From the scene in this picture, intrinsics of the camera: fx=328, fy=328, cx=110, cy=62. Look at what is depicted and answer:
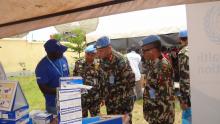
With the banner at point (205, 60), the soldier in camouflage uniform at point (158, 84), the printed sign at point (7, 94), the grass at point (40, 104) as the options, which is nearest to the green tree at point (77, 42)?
the grass at point (40, 104)

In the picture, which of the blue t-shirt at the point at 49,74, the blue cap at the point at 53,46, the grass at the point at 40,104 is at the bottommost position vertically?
the grass at the point at 40,104

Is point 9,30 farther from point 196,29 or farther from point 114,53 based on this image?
point 114,53

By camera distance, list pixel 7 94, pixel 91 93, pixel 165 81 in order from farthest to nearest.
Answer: pixel 91 93 < pixel 165 81 < pixel 7 94

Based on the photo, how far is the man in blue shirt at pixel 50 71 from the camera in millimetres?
4387

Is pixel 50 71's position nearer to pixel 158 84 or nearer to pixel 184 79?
pixel 158 84

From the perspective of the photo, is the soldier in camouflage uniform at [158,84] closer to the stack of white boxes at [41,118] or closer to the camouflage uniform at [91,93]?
the camouflage uniform at [91,93]

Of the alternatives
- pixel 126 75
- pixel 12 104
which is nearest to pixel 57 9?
pixel 12 104

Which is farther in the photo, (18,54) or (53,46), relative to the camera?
(18,54)

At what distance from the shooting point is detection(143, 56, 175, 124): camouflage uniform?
13.5 ft

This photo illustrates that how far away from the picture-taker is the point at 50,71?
14.6 feet

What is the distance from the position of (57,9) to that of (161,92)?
8.09 feet

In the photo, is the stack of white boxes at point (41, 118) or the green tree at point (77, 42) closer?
the stack of white boxes at point (41, 118)

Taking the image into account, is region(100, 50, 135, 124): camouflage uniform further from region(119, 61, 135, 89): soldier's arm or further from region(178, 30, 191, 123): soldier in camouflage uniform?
region(178, 30, 191, 123): soldier in camouflage uniform

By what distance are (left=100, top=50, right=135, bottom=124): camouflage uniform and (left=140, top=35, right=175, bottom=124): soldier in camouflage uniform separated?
0.38m
